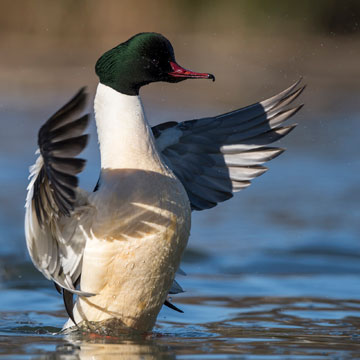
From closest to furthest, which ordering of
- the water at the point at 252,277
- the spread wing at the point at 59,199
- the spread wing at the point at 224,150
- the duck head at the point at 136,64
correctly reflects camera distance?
the spread wing at the point at 59,199, the water at the point at 252,277, the duck head at the point at 136,64, the spread wing at the point at 224,150

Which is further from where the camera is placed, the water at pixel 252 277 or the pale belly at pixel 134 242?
the pale belly at pixel 134 242

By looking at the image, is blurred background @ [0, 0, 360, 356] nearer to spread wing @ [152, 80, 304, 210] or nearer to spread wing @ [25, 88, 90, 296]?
spread wing @ [25, 88, 90, 296]

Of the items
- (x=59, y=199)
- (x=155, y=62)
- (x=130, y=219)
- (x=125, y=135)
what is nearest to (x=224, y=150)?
(x=155, y=62)

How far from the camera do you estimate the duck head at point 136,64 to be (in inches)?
228

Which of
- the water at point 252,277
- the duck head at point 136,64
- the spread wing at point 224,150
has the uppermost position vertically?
the duck head at point 136,64

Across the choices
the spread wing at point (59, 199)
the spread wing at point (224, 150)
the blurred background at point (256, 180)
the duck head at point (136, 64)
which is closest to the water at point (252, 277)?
the blurred background at point (256, 180)

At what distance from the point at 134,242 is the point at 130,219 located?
0.44ft

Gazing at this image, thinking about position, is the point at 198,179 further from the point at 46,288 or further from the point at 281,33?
the point at 281,33

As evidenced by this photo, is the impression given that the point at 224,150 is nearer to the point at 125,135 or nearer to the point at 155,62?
the point at 155,62

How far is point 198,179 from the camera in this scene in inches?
261

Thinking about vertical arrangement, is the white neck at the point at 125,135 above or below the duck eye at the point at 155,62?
below

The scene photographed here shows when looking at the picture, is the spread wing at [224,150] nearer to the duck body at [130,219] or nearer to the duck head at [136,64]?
the duck head at [136,64]

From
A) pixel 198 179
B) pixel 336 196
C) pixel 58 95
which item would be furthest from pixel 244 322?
pixel 58 95

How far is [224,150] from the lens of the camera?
6629 mm
